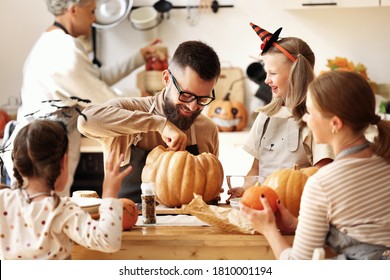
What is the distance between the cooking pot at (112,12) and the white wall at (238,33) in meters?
0.16

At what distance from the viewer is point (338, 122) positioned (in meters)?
1.40

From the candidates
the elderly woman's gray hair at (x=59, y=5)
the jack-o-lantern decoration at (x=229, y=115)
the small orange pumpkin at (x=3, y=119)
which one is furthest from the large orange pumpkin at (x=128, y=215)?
the small orange pumpkin at (x=3, y=119)

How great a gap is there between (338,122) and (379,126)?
0.14 meters

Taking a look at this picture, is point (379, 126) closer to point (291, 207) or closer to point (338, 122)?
point (338, 122)

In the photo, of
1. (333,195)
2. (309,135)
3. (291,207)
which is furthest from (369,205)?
(309,135)

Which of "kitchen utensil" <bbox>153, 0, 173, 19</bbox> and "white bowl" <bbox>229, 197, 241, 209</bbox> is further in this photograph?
"kitchen utensil" <bbox>153, 0, 173, 19</bbox>

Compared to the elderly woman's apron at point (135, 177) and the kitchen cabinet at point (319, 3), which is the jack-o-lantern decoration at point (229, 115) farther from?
the elderly woman's apron at point (135, 177)

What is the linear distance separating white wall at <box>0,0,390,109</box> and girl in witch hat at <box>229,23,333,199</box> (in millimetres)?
1767

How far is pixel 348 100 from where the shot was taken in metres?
1.38

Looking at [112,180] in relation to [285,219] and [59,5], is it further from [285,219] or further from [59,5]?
[59,5]

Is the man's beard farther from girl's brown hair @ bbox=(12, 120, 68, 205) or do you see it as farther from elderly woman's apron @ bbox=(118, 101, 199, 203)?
girl's brown hair @ bbox=(12, 120, 68, 205)

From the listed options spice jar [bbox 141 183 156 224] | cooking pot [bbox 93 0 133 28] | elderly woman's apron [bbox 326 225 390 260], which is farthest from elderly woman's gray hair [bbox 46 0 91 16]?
elderly woman's apron [bbox 326 225 390 260]

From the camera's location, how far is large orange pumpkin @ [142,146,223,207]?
188 centimetres

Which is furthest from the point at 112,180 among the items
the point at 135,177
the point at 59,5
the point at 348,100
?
the point at 59,5
